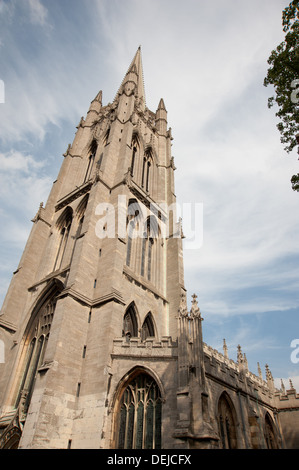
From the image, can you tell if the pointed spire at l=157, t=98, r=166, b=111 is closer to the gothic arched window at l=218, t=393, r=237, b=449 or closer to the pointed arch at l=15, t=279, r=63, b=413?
the pointed arch at l=15, t=279, r=63, b=413

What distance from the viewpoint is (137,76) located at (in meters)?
36.3

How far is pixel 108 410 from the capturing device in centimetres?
1250

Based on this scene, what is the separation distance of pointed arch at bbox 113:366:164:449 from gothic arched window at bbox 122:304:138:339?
4382 millimetres

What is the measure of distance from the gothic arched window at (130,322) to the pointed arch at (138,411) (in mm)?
4382

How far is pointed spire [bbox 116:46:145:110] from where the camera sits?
34809mm

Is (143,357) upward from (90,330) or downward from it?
downward

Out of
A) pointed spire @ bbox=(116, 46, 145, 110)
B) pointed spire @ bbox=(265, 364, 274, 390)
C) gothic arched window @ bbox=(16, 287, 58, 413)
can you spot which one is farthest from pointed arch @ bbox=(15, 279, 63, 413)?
pointed spire @ bbox=(116, 46, 145, 110)

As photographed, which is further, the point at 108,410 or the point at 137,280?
the point at 137,280

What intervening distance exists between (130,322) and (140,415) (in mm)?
6058

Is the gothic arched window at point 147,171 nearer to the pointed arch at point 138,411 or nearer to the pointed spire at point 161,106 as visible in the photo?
the pointed spire at point 161,106

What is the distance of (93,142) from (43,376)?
22106mm

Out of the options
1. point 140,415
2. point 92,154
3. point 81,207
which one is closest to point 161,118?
point 92,154
